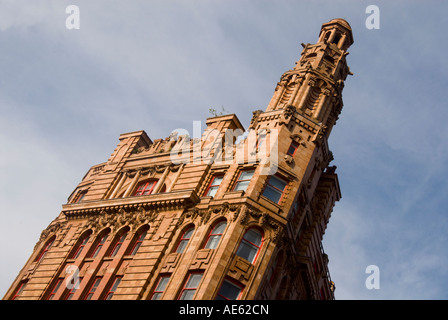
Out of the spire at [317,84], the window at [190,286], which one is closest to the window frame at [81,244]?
the window at [190,286]

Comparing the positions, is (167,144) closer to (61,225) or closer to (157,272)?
(61,225)

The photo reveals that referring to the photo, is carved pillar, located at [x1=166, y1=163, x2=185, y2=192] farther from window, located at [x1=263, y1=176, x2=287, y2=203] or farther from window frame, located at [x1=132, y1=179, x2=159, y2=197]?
window, located at [x1=263, y1=176, x2=287, y2=203]

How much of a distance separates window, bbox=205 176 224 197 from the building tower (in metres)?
0.10

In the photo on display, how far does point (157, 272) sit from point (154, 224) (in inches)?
188

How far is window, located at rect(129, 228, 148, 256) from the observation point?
4075cm

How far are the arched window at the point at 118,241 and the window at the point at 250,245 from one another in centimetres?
1015

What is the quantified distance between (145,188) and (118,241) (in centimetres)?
544

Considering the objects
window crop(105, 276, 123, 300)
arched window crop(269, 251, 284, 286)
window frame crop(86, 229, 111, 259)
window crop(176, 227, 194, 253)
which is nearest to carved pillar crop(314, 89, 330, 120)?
arched window crop(269, 251, 284, 286)

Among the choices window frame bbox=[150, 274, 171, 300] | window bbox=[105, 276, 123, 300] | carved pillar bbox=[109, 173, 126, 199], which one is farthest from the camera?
carved pillar bbox=[109, 173, 126, 199]

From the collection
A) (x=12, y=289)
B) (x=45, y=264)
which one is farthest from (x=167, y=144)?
(x=12, y=289)

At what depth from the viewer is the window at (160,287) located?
35.8 m

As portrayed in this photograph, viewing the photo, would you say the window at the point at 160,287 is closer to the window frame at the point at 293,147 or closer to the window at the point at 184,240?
the window at the point at 184,240

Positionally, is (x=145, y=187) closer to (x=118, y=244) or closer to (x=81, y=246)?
(x=118, y=244)

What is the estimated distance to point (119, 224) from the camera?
1688 inches
